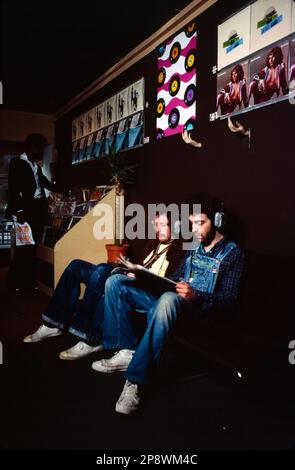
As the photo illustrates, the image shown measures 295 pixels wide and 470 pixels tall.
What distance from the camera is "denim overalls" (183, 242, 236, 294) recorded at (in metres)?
2.08

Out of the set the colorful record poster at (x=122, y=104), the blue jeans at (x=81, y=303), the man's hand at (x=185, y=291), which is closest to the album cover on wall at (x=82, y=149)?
the colorful record poster at (x=122, y=104)

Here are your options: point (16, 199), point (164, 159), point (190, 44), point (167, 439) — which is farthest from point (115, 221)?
point (167, 439)

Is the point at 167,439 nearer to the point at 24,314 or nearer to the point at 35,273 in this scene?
the point at 24,314

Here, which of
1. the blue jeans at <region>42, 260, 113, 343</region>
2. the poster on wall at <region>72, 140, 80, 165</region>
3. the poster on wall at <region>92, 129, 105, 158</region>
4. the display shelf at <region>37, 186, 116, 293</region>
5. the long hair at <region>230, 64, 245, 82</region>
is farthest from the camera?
the poster on wall at <region>72, 140, 80, 165</region>

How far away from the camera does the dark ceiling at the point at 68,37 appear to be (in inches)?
135

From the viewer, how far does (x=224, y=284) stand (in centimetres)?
201

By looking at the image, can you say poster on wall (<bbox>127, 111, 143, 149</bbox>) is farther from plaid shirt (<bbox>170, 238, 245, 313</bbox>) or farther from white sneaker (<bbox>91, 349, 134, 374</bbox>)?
white sneaker (<bbox>91, 349, 134, 374</bbox>)

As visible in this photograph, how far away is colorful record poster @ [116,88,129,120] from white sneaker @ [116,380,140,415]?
324 cm

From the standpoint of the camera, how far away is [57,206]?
15.6 ft

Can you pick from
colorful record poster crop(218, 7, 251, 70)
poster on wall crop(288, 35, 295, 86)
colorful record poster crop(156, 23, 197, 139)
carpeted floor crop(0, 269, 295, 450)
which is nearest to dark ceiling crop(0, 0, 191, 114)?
colorful record poster crop(156, 23, 197, 139)

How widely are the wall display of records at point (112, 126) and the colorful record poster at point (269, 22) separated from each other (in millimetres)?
1642

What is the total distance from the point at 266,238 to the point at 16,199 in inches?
125
